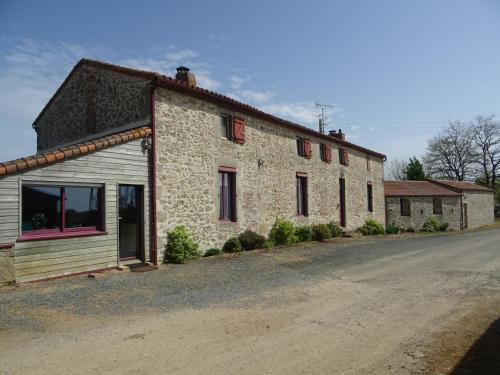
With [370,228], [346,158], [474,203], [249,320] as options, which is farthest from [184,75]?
[474,203]

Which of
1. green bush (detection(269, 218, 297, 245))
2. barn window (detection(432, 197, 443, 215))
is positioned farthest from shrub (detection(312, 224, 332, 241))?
barn window (detection(432, 197, 443, 215))

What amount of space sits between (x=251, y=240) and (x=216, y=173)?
8.78 feet

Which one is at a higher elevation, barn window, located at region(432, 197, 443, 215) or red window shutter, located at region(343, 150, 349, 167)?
red window shutter, located at region(343, 150, 349, 167)

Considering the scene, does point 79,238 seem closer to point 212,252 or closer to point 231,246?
point 212,252

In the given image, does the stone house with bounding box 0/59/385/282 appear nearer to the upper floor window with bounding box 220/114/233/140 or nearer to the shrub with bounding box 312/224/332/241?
the upper floor window with bounding box 220/114/233/140

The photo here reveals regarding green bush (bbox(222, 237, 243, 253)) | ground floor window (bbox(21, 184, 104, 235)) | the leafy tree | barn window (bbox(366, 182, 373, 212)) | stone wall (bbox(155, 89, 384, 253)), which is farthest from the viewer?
the leafy tree

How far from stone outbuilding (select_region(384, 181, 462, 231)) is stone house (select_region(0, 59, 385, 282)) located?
1302 centimetres

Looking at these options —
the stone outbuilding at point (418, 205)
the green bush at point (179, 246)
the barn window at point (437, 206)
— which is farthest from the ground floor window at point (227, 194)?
the barn window at point (437, 206)

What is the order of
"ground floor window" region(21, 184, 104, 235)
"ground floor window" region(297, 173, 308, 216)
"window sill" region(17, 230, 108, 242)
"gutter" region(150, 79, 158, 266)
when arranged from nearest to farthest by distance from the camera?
1. "window sill" region(17, 230, 108, 242)
2. "ground floor window" region(21, 184, 104, 235)
3. "gutter" region(150, 79, 158, 266)
4. "ground floor window" region(297, 173, 308, 216)

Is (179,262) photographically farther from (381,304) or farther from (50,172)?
(381,304)

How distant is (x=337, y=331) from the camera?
515cm

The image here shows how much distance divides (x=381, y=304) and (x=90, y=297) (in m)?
5.04

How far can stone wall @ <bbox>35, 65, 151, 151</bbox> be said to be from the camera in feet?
36.0

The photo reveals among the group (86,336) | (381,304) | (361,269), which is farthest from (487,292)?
(86,336)
